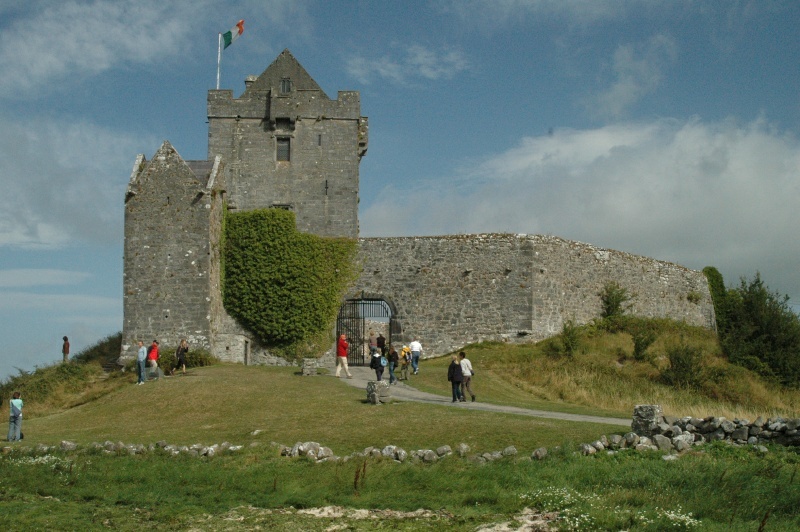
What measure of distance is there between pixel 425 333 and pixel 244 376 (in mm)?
11352

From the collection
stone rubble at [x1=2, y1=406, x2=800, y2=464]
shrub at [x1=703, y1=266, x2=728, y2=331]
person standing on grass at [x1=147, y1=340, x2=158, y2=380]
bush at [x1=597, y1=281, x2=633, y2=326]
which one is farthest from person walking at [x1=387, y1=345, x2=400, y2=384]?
shrub at [x1=703, y1=266, x2=728, y2=331]

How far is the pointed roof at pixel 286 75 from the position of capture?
41.8m

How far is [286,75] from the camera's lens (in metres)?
42.0

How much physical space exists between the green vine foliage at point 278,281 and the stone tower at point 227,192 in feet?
2.82

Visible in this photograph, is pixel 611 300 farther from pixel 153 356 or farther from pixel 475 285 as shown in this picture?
pixel 153 356

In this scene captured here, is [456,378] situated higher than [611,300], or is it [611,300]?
[611,300]

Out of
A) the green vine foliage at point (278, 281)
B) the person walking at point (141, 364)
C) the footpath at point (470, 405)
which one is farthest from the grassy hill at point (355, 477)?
the green vine foliage at point (278, 281)

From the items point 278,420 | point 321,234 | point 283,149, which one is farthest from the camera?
point 283,149

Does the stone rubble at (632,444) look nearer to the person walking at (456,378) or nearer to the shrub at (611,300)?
the person walking at (456,378)

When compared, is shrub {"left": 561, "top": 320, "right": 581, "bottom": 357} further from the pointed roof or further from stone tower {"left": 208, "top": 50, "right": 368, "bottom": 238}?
the pointed roof

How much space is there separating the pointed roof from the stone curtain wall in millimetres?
8221

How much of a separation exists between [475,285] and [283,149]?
10.8 meters

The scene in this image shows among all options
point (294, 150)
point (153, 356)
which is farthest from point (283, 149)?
point (153, 356)

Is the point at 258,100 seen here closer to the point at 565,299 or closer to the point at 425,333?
the point at 425,333
